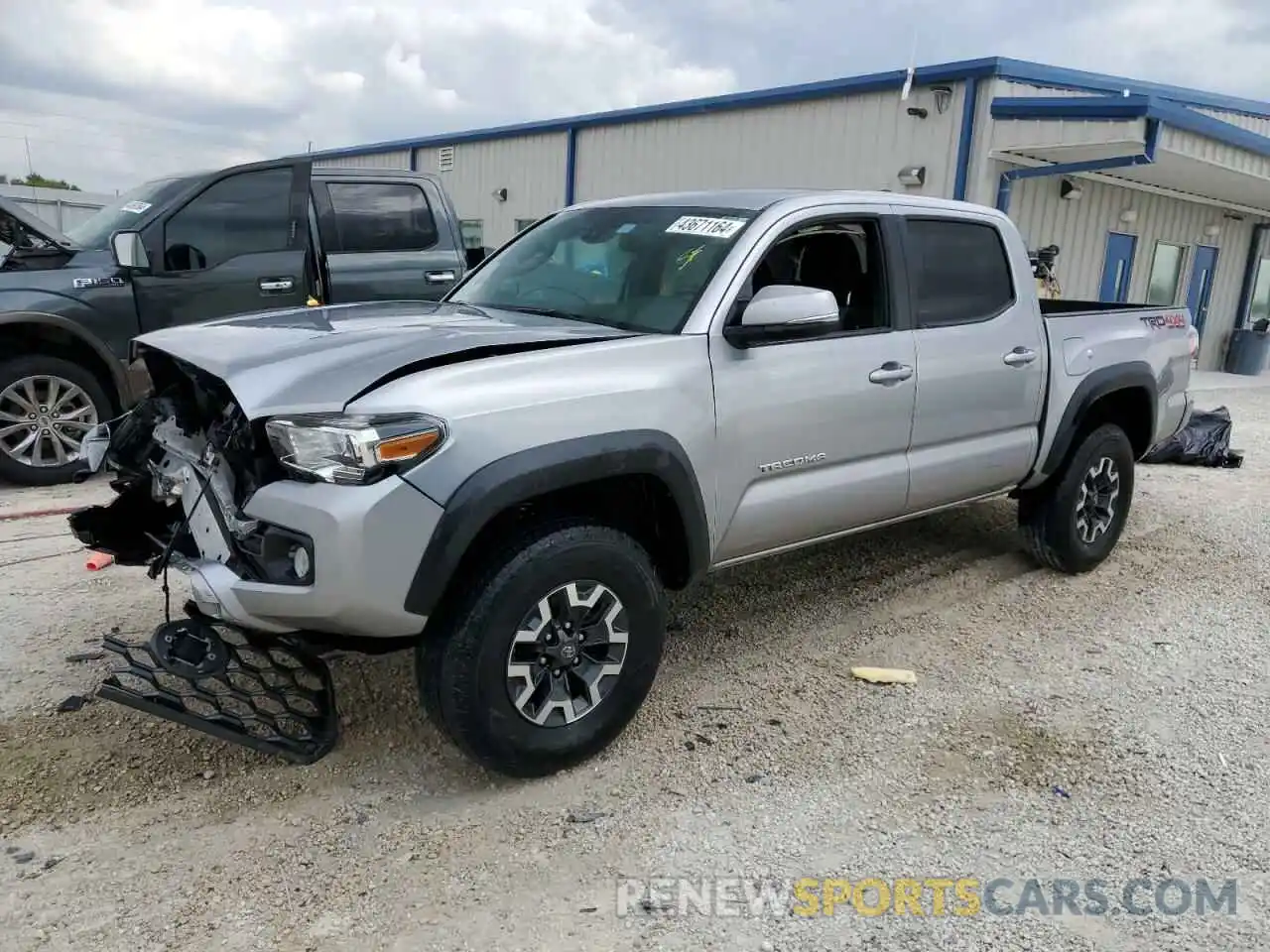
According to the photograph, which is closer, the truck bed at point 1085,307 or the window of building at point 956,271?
the window of building at point 956,271

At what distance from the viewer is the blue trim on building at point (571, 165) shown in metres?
17.2

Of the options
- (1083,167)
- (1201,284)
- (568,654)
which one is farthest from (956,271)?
(1201,284)

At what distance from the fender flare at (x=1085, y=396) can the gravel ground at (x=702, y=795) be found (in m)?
0.79

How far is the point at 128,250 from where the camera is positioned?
5777 millimetres

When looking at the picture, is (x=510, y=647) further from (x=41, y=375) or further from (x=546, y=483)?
(x=41, y=375)

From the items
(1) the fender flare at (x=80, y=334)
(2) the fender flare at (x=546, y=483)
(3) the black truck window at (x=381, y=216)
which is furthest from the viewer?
(3) the black truck window at (x=381, y=216)

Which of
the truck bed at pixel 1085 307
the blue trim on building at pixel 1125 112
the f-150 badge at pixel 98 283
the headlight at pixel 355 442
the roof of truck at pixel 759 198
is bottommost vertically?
the headlight at pixel 355 442

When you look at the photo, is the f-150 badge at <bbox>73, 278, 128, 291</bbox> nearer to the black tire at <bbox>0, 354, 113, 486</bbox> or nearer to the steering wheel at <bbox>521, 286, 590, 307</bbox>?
the black tire at <bbox>0, 354, 113, 486</bbox>

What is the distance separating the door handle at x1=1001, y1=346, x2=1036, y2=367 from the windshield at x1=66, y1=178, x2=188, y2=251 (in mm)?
5378

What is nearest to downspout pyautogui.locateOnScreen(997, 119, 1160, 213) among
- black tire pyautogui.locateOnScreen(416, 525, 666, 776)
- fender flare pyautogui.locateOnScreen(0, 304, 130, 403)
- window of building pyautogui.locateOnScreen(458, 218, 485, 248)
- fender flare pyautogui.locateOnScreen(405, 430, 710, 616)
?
fender flare pyautogui.locateOnScreen(405, 430, 710, 616)

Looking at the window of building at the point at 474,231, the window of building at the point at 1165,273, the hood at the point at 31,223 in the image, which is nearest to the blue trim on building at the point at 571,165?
the window of building at the point at 474,231

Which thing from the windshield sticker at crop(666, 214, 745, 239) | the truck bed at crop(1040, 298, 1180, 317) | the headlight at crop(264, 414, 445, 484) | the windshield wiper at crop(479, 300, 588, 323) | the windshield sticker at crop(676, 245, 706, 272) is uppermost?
the windshield sticker at crop(666, 214, 745, 239)

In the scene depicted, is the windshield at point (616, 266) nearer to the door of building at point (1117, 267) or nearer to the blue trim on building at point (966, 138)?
the blue trim on building at point (966, 138)

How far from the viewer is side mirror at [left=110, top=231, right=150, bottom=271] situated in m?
5.77
